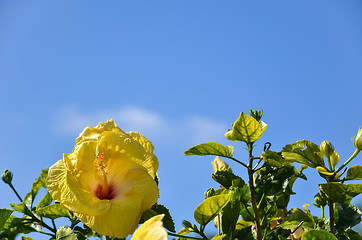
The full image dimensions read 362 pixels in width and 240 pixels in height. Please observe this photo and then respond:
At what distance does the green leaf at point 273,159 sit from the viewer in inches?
63.6

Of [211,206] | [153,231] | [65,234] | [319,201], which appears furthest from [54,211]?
[319,201]

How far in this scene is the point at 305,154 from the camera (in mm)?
1646

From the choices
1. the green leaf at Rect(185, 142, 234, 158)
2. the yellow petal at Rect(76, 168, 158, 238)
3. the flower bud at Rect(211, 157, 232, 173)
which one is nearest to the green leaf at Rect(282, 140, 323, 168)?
the green leaf at Rect(185, 142, 234, 158)

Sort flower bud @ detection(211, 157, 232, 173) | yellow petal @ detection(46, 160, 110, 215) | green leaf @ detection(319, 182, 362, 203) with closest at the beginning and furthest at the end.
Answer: yellow petal @ detection(46, 160, 110, 215), green leaf @ detection(319, 182, 362, 203), flower bud @ detection(211, 157, 232, 173)

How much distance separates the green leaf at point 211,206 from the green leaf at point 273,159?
0.29 metres

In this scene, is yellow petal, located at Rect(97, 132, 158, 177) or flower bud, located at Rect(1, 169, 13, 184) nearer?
yellow petal, located at Rect(97, 132, 158, 177)

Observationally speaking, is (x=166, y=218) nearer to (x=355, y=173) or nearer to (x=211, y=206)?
(x=211, y=206)

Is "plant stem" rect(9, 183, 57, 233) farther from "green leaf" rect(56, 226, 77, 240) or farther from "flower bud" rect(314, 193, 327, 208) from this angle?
"flower bud" rect(314, 193, 327, 208)

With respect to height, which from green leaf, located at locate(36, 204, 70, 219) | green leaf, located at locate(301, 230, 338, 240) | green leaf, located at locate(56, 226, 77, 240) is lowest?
green leaf, located at locate(301, 230, 338, 240)

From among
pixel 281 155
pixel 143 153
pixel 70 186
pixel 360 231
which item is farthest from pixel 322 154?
pixel 70 186

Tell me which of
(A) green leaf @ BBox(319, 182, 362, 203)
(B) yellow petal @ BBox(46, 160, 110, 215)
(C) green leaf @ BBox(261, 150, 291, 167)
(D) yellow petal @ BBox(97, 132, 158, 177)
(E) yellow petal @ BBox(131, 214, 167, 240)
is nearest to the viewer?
(E) yellow petal @ BBox(131, 214, 167, 240)

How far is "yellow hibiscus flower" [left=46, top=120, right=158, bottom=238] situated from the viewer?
1.27 meters

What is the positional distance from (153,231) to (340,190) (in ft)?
2.64

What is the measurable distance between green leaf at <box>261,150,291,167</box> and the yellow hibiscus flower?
440mm
